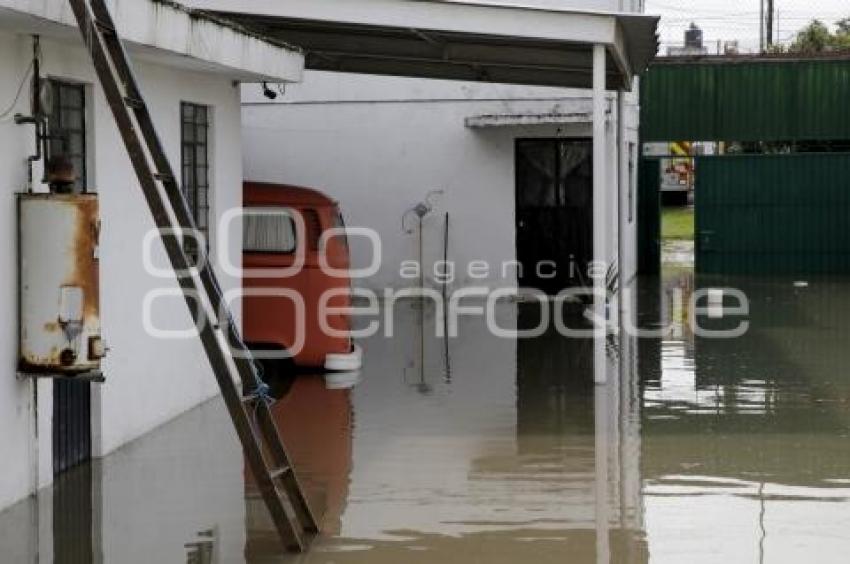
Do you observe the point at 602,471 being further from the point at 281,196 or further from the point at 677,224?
the point at 677,224

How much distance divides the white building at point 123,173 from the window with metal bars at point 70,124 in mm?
14

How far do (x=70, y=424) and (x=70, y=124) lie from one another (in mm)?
2146

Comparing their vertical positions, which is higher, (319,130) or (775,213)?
(319,130)

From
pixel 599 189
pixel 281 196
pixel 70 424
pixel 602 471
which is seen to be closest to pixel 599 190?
pixel 599 189

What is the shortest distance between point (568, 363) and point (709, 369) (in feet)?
5.30

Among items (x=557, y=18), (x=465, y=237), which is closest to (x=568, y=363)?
(x=557, y=18)

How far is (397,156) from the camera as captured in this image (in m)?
22.8

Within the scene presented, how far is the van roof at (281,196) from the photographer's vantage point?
1516cm

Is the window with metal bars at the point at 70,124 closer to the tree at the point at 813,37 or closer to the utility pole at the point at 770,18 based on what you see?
the tree at the point at 813,37

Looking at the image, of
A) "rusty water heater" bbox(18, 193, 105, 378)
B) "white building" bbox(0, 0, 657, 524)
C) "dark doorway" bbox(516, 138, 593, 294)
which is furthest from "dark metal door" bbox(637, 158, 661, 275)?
"rusty water heater" bbox(18, 193, 105, 378)

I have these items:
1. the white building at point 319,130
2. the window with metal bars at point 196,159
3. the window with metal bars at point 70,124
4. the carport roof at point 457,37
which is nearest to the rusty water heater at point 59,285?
the white building at point 319,130

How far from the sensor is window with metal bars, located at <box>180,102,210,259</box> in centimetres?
1322

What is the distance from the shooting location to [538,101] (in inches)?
875

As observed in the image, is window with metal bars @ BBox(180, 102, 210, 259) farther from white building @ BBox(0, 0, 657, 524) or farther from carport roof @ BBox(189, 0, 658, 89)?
carport roof @ BBox(189, 0, 658, 89)
